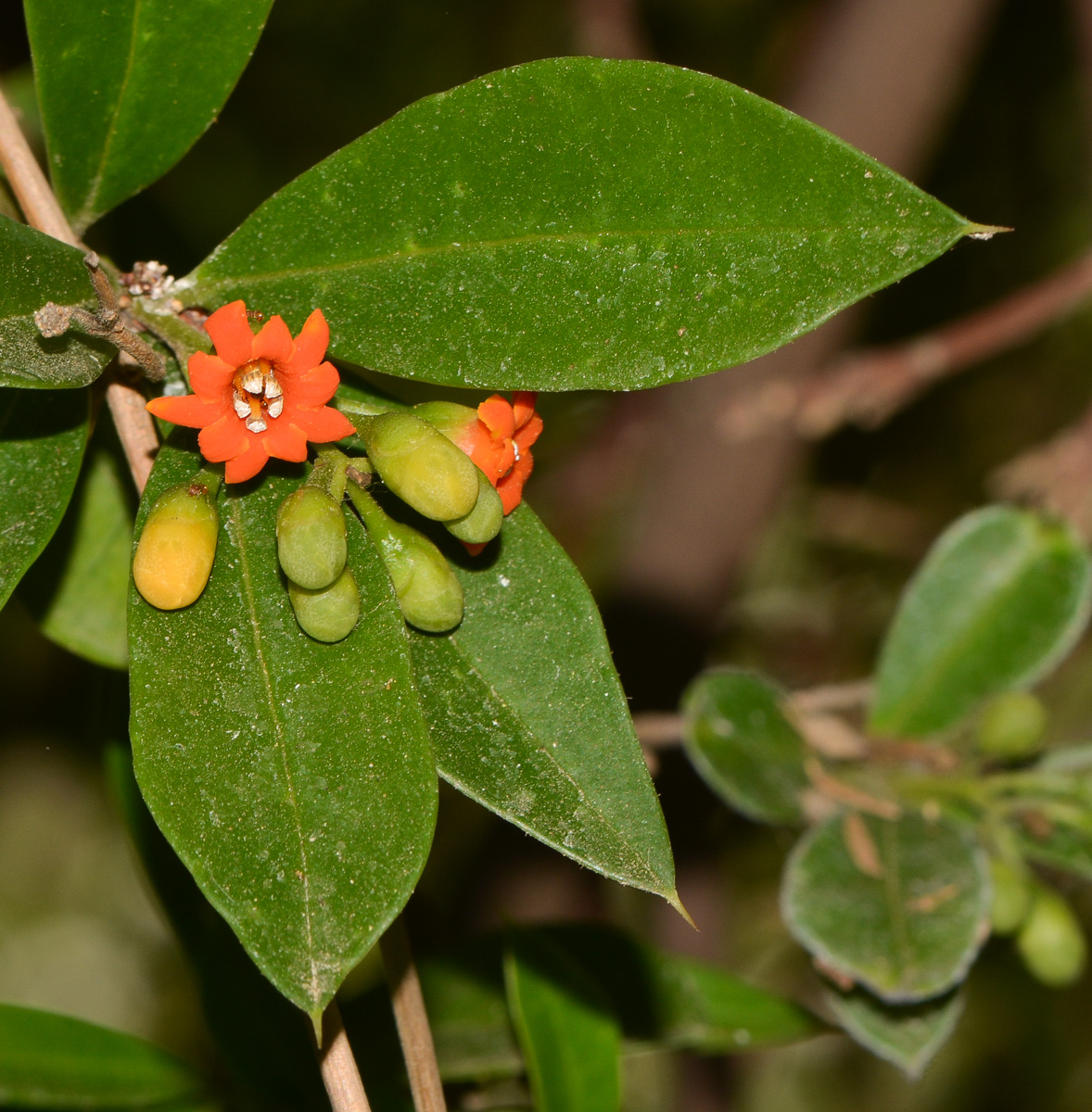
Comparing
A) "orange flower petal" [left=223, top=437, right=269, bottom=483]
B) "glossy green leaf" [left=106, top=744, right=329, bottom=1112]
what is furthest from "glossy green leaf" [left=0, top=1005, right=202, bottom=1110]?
"orange flower petal" [left=223, top=437, right=269, bottom=483]

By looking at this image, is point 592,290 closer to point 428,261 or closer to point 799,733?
point 428,261

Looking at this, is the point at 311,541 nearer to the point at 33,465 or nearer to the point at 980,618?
the point at 33,465

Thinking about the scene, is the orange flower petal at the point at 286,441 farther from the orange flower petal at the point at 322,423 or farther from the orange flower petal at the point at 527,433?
the orange flower petal at the point at 527,433

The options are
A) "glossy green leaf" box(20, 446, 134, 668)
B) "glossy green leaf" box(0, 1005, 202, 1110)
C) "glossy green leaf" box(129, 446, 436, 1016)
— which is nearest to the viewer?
"glossy green leaf" box(129, 446, 436, 1016)

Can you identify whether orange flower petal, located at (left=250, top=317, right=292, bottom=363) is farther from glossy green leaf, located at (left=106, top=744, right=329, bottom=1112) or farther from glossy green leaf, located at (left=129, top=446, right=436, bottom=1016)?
glossy green leaf, located at (left=106, top=744, right=329, bottom=1112)

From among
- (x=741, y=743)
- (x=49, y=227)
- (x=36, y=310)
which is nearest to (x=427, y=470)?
(x=36, y=310)

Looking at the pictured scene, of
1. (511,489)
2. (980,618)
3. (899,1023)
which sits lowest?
(899,1023)
